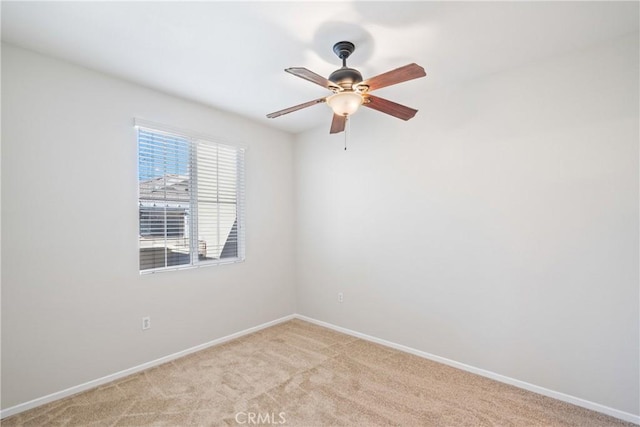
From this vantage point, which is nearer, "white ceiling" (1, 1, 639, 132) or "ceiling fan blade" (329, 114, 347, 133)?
"white ceiling" (1, 1, 639, 132)

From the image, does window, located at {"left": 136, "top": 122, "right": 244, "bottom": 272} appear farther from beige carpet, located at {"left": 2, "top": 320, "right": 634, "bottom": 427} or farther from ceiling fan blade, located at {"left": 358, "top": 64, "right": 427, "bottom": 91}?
ceiling fan blade, located at {"left": 358, "top": 64, "right": 427, "bottom": 91}

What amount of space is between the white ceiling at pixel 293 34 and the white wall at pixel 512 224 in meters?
0.28

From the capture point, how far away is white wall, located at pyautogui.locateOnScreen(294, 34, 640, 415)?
2.22m

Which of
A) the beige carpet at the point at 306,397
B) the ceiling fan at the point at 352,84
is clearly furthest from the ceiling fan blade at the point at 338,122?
the beige carpet at the point at 306,397

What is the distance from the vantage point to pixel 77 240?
8.27 feet

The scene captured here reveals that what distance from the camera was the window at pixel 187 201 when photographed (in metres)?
2.96

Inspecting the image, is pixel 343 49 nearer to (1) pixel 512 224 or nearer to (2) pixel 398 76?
(2) pixel 398 76

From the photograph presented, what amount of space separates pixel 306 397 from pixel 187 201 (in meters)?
2.23

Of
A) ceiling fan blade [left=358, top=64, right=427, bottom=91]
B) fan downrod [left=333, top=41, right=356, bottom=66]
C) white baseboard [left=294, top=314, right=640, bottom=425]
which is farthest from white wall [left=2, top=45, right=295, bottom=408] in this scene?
ceiling fan blade [left=358, top=64, right=427, bottom=91]

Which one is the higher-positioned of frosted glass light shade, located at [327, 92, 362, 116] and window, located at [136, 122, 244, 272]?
frosted glass light shade, located at [327, 92, 362, 116]

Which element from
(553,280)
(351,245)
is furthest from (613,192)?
(351,245)

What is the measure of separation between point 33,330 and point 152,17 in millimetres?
2415

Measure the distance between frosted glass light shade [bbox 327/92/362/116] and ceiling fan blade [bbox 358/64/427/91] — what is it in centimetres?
10

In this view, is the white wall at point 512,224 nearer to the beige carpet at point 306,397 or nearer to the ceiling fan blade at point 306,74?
the beige carpet at point 306,397
